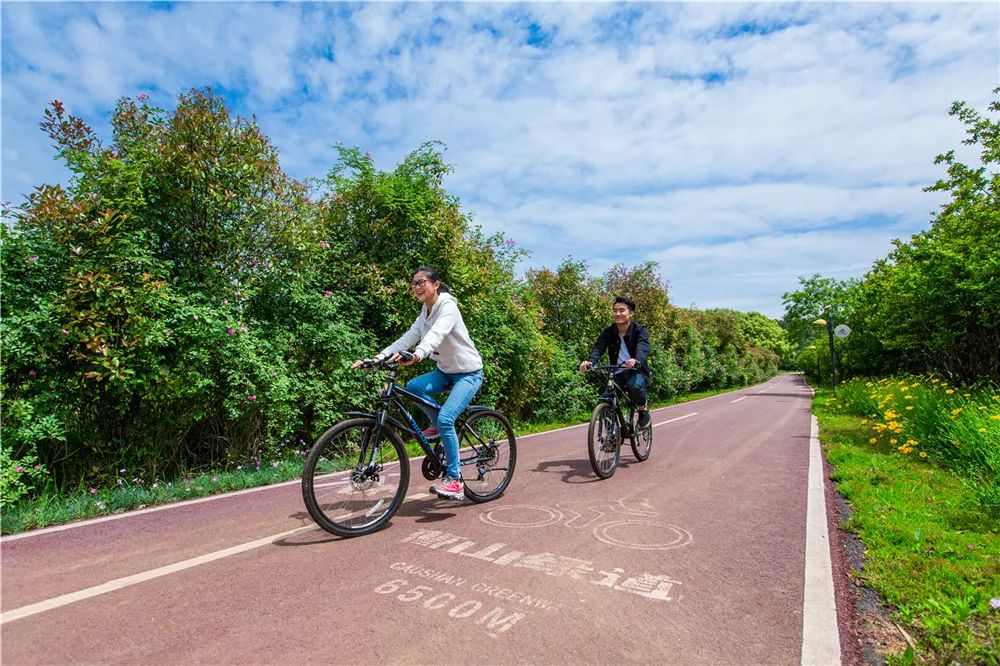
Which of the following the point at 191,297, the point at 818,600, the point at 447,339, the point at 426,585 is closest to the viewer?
the point at 818,600

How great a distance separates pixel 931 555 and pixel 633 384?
357cm

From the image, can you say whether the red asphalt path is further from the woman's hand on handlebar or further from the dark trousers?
the dark trousers

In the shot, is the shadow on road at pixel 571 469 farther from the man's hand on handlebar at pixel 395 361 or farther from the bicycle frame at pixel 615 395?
the man's hand on handlebar at pixel 395 361

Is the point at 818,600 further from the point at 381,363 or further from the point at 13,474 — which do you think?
the point at 13,474

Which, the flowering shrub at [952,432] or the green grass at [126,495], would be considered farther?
the flowering shrub at [952,432]

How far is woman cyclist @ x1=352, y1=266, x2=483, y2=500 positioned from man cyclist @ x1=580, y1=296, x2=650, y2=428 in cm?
233

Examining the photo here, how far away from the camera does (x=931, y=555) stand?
11.4ft

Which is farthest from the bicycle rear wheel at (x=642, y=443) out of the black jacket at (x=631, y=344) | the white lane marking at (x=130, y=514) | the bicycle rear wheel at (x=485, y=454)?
the white lane marking at (x=130, y=514)

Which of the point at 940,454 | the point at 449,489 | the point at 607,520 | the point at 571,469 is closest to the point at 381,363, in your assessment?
the point at 449,489

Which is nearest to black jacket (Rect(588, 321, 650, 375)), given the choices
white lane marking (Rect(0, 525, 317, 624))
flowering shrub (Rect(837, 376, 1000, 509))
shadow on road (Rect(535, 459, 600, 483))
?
shadow on road (Rect(535, 459, 600, 483))

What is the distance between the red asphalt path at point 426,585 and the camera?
2.45 metres

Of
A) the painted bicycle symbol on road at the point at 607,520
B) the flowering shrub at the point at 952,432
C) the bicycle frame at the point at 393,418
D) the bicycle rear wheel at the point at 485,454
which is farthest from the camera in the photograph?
the flowering shrub at the point at 952,432

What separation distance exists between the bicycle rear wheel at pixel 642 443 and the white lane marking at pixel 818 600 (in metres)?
2.37

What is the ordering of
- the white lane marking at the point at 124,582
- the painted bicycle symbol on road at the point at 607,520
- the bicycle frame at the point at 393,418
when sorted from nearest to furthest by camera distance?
1. the white lane marking at the point at 124,582
2. the painted bicycle symbol on road at the point at 607,520
3. the bicycle frame at the point at 393,418
